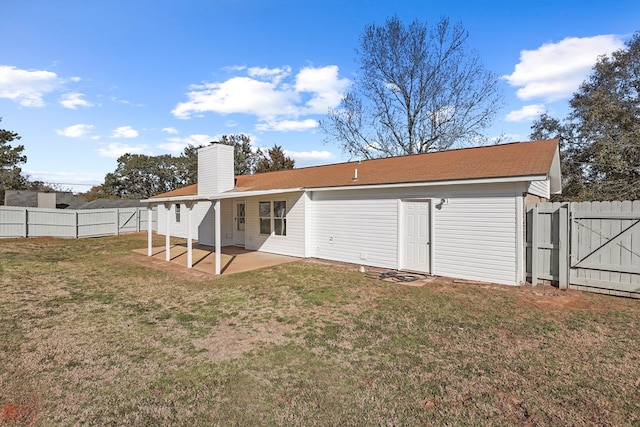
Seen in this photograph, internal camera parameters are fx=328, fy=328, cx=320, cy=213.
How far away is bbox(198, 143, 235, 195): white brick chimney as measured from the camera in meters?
15.8

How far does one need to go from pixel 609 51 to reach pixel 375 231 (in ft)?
64.4

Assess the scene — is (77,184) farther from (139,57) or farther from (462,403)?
(462,403)

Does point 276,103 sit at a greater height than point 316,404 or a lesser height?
greater

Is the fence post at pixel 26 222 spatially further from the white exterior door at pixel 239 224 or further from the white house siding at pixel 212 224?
the white exterior door at pixel 239 224

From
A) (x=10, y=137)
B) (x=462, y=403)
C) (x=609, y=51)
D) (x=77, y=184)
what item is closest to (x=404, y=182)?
(x=462, y=403)

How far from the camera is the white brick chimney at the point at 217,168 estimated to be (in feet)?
51.8

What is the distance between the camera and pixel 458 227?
8.78m

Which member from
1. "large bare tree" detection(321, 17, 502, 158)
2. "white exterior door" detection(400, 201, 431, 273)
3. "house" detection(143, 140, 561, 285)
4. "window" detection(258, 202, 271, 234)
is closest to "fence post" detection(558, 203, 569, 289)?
"house" detection(143, 140, 561, 285)

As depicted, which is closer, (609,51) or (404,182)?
(404,182)

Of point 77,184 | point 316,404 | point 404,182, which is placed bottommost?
point 316,404

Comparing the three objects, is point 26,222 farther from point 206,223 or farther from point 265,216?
point 265,216

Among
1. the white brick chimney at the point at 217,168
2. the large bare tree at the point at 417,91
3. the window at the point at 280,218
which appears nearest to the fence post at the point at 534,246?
the window at the point at 280,218

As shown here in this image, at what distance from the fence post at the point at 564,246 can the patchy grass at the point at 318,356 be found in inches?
16.4

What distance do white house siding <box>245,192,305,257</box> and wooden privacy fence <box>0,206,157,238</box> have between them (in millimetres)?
12732
